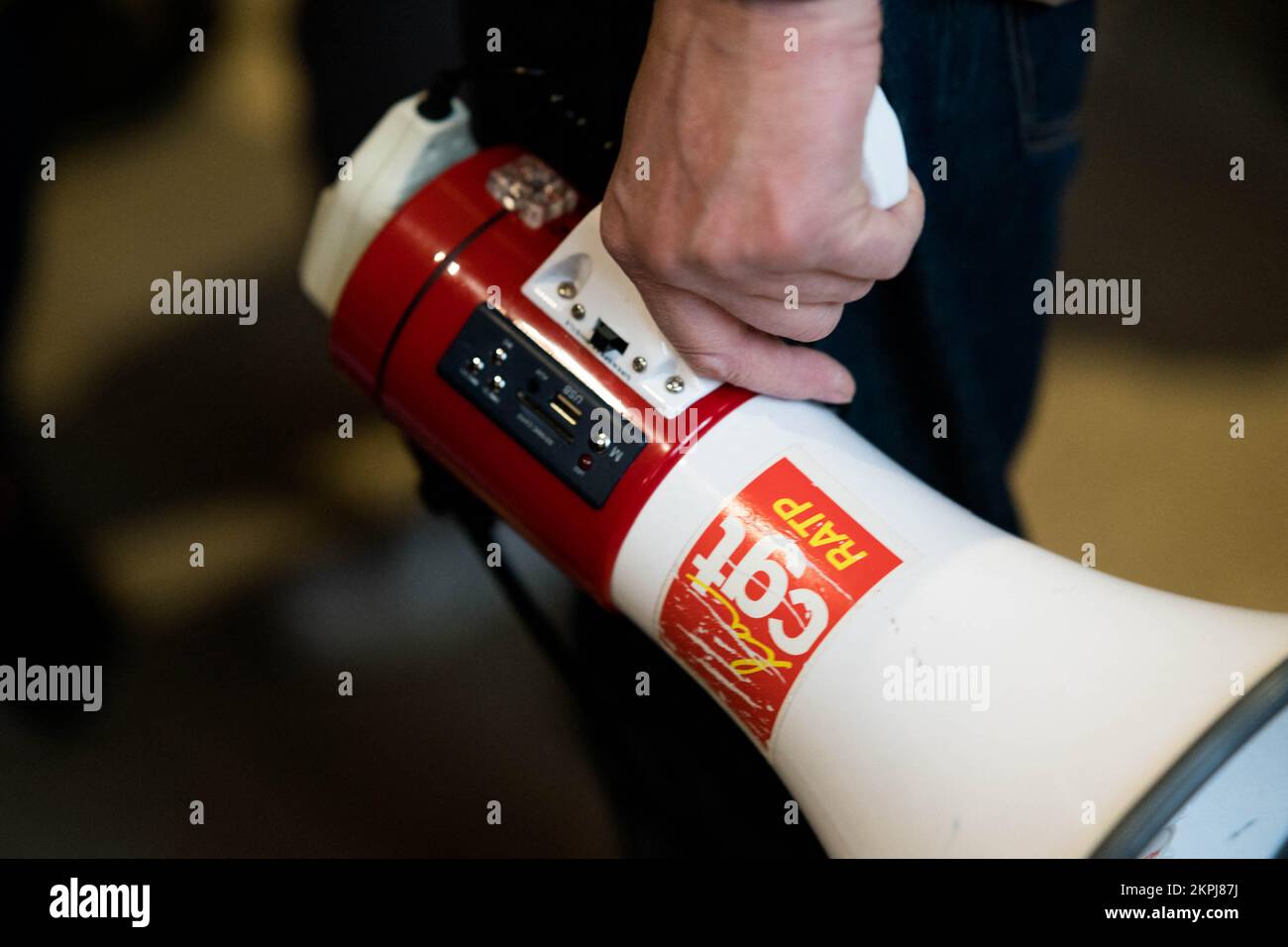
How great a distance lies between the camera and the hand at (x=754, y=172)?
606 mm

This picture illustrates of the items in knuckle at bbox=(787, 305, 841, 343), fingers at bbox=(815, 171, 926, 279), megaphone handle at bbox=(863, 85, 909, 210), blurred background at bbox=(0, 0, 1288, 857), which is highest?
megaphone handle at bbox=(863, 85, 909, 210)

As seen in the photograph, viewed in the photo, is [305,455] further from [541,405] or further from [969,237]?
[969,237]

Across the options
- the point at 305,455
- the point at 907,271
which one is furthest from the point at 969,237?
the point at 305,455

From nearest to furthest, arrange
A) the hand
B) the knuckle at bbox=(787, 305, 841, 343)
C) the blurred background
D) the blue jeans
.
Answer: the hand < the knuckle at bbox=(787, 305, 841, 343) < the blue jeans < the blurred background

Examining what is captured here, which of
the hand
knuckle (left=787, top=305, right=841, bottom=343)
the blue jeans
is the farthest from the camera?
the blue jeans

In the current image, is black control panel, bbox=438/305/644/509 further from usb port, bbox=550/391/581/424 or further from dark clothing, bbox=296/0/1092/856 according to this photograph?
dark clothing, bbox=296/0/1092/856

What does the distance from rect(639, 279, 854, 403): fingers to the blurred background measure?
558mm

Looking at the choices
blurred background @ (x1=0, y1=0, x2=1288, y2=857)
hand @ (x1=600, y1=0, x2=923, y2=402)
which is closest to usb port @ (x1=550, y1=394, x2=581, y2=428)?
hand @ (x1=600, y1=0, x2=923, y2=402)

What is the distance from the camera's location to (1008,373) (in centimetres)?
113

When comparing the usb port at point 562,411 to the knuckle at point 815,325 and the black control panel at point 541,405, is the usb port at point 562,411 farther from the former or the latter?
the knuckle at point 815,325

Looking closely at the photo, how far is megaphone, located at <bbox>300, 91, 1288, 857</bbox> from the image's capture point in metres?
0.67

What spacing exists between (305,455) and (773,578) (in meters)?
0.77

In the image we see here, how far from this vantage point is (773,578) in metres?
0.76
